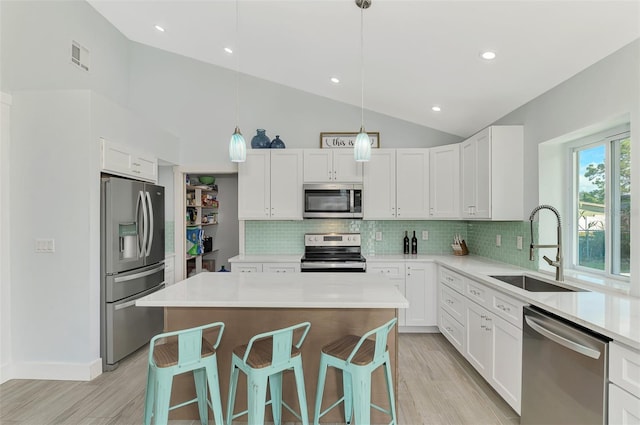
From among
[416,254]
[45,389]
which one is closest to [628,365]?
[416,254]

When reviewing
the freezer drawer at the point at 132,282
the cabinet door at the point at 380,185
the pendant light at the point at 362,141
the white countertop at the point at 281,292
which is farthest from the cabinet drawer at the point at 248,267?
the pendant light at the point at 362,141

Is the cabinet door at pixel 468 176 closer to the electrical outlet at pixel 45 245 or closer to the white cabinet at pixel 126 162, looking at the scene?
the white cabinet at pixel 126 162

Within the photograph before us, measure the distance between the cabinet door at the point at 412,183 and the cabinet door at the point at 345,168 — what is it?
0.51 metres

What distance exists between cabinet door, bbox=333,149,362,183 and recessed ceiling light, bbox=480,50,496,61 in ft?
6.21

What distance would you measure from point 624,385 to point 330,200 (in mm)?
3102

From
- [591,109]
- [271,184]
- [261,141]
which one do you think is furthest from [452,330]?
[261,141]

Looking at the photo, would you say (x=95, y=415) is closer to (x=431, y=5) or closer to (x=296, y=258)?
(x=296, y=258)

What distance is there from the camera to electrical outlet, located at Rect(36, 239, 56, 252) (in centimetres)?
297

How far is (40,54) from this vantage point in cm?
329

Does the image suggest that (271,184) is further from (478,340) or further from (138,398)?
(478,340)

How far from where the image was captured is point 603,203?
257cm

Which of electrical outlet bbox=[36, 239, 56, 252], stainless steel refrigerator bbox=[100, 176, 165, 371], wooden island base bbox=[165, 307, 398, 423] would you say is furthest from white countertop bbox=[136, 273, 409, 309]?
electrical outlet bbox=[36, 239, 56, 252]

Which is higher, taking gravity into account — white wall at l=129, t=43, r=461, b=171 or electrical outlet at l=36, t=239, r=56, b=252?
white wall at l=129, t=43, r=461, b=171

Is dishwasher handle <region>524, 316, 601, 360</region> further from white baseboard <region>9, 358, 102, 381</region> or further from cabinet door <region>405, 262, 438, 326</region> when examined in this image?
white baseboard <region>9, 358, 102, 381</region>
